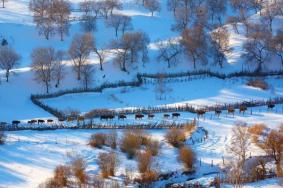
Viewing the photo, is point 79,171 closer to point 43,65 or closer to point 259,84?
point 43,65

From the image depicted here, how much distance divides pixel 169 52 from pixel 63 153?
29.2 meters

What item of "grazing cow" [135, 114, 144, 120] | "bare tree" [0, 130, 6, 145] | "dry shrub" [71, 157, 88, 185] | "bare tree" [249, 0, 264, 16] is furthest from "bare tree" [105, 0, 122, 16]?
"dry shrub" [71, 157, 88, 185]

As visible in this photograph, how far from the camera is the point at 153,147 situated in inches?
1355

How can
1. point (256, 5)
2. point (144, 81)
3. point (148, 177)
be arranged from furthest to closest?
point (256, 5) < point (144, 81) < point (148, 177)

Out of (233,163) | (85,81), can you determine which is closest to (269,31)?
(85,81)

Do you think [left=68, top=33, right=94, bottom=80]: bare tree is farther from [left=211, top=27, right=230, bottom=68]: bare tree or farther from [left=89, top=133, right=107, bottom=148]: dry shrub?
[left=89, top=133, right=107, bottom=148]: dry shrub

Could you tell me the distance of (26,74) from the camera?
185 ft

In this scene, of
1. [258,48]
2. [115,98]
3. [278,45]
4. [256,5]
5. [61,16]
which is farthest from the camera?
[256,5]

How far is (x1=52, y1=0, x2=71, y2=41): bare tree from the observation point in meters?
66.1

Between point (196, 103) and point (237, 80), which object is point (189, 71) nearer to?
point (237, 80)

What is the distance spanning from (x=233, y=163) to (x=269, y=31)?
35145mm

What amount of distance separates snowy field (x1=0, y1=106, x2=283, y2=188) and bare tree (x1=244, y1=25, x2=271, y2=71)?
2017cm

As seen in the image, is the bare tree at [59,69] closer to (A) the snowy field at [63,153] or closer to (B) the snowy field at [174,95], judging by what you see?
(B) the snowy field at [174,95]

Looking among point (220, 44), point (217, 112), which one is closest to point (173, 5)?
point (220, 44)
